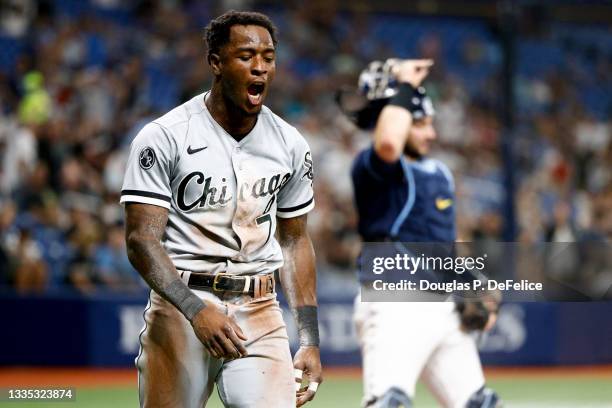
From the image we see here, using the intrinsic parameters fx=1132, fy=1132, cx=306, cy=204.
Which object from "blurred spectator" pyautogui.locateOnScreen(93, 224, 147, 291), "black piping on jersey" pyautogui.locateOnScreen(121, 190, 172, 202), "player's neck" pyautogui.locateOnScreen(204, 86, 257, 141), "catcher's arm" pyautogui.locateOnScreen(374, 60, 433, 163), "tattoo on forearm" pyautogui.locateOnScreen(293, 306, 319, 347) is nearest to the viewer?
"black piping on jersey" pyautogui.locateOnScreen(121, 190, 172, 202)

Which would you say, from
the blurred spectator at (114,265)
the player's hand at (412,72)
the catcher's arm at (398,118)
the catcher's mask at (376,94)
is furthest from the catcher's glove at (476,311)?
the blurred spectator at (114,265)

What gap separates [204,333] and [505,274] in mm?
6724

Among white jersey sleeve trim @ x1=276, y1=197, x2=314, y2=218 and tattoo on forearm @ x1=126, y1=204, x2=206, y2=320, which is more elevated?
white jersey sleeve trim @ x1=276, y1=197, x2=314, y2=218

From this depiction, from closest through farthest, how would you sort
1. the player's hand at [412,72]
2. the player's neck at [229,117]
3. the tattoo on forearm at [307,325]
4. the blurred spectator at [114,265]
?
1. the player's neck at [229,117]
2. the tattoo on forearm at [307,325]
3. the player's hand at [412,72]
4. the blurred spectator at [114,265]

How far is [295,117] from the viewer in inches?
620

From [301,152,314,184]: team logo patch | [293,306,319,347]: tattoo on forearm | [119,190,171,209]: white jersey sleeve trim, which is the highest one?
[301,152,314,184]: team logo patch

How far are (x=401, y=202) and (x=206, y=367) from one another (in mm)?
2267

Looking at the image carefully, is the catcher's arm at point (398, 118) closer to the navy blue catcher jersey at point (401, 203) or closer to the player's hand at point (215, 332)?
the navy blue catcher jersey at point (401, 203)

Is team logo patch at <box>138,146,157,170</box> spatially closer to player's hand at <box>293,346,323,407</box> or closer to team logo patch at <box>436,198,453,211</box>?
player's hand at <box>293,346,323,407</box>

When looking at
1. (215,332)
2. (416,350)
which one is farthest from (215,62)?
(416,350)

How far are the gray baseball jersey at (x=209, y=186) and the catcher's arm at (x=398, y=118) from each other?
1.59 metres

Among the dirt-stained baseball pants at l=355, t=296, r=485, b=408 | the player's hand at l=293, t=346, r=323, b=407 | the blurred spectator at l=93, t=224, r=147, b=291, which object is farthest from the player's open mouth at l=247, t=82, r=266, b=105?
the blurred spectator at l=93, t=224, r=147, b=291

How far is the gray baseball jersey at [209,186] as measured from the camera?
4379 millimetres

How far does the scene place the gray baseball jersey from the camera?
14.4 ft
